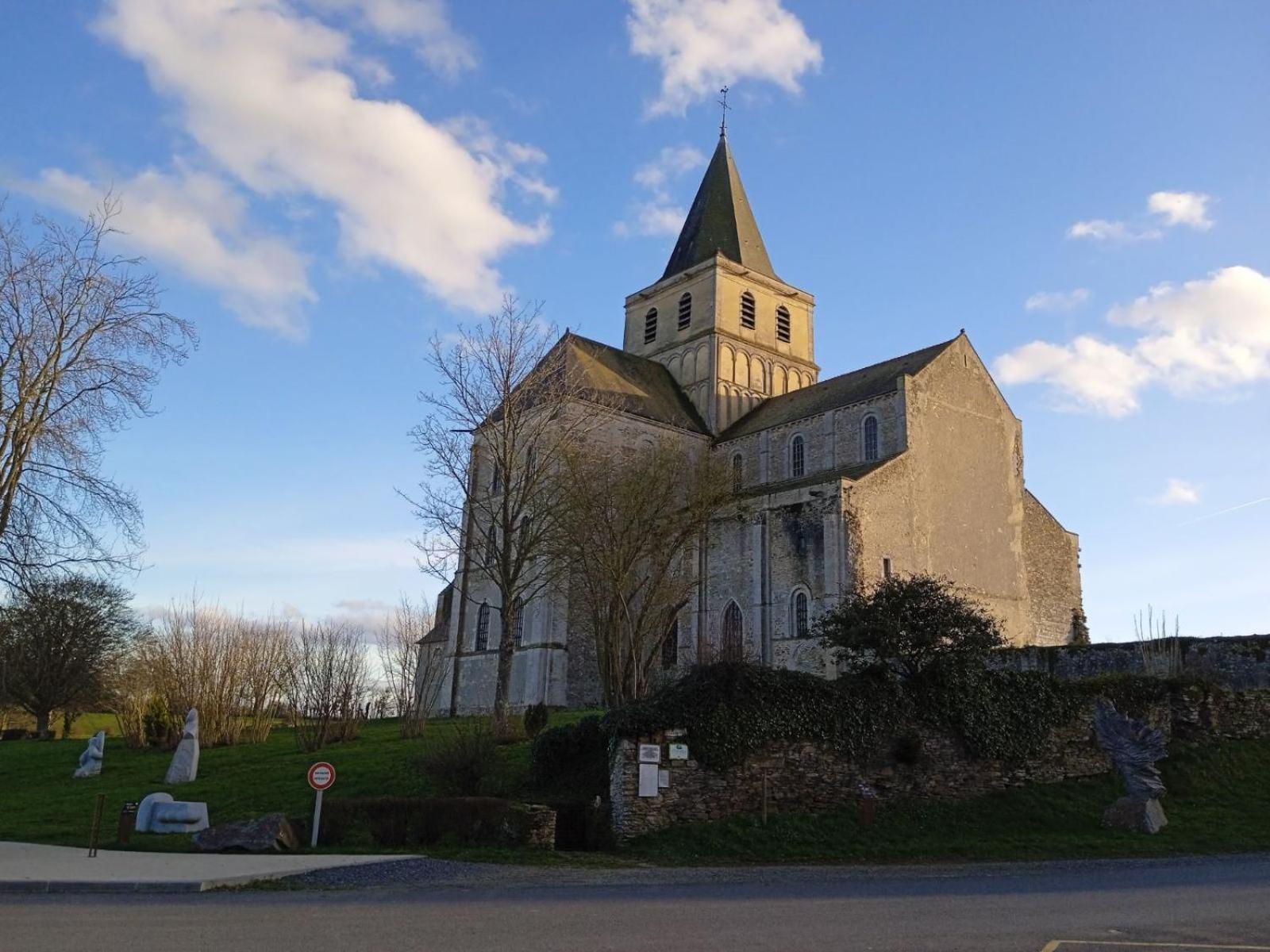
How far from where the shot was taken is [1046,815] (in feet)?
57.8

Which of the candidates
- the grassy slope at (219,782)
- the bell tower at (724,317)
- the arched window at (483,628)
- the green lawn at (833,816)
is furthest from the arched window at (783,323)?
the green lawn at (833,816)

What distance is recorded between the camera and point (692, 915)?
9844 millimetres

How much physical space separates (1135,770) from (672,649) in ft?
69.7

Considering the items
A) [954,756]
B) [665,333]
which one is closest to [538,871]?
[954,756]

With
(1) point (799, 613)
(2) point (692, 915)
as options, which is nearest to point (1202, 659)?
(1) point (799, 613)

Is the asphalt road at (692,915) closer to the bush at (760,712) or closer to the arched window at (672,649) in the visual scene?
the bush at (760,712)

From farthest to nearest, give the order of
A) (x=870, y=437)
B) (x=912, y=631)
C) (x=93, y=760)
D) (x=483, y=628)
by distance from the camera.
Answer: (x=483, y=628) < (x=870, y=437) < (x=93, y=760) < (x=912, y=631)

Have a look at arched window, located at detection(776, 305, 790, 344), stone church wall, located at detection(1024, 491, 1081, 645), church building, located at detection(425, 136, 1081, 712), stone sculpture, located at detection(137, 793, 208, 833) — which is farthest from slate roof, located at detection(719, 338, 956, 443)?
stone sculpture, located at detection(137, 793, 208, 833)

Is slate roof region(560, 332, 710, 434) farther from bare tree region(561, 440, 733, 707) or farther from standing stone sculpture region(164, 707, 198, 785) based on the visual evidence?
standing stone sculpture region(164, 707, 198, 785)

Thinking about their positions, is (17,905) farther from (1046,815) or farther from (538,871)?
(1046,815)

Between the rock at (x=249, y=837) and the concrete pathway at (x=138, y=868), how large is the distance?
186mm

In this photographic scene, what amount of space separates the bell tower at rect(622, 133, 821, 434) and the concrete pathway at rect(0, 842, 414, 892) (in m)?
30.9

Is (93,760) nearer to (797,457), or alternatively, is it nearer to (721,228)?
(797,457)

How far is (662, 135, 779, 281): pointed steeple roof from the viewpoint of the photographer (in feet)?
156
